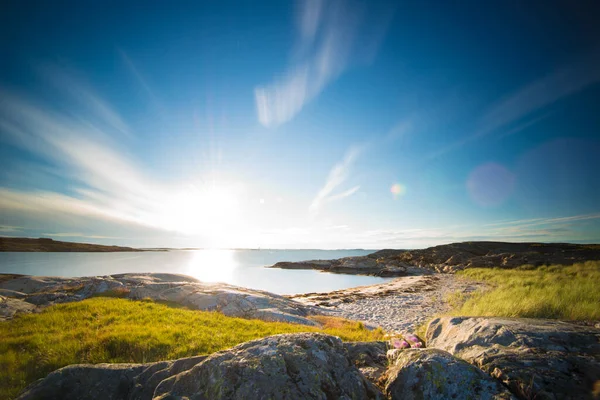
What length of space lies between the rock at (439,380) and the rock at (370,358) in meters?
0.80

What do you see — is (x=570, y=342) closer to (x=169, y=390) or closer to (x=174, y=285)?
(x=169, y=390)

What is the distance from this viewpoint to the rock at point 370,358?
5.53 meters

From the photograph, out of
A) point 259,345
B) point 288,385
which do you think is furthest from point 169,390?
point 288,385

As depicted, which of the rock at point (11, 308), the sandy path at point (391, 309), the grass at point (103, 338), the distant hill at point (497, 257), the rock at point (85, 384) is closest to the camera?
the rock at point (85, 384)

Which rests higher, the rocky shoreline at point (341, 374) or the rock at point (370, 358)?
the rocky shoreline at point (341, 374)

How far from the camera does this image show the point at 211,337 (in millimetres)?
8992

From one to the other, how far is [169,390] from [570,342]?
7538 mm

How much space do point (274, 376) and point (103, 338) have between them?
768 centimetres

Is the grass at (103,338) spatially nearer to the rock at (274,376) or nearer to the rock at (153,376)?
the rock at (153,376)

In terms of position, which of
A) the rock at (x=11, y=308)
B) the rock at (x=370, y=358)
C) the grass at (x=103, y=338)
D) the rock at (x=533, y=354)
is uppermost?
the rock at (x=533, y=354)

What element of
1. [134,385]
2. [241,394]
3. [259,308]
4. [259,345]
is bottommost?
[259,308]

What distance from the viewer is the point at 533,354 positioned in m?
4.61

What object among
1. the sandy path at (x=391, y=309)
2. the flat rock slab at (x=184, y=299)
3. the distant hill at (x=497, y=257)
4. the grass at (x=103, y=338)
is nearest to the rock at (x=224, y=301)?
the flat rock slab at (x=184, y=299)

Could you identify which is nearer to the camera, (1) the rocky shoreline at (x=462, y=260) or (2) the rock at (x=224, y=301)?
(2) the rock at (x=224, y=301)
